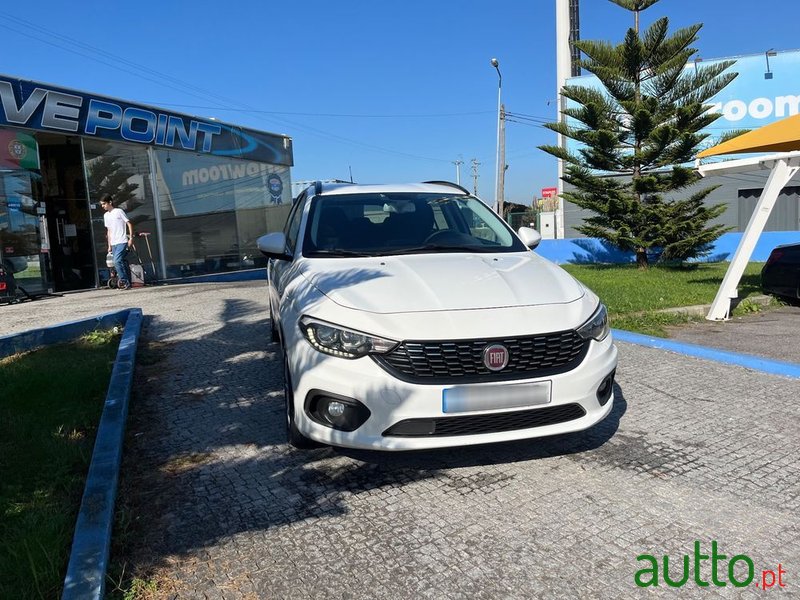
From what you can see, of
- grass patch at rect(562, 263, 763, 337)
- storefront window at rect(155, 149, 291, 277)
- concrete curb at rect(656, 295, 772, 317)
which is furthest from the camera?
storefront window at rect(155, 149, 291, 277)

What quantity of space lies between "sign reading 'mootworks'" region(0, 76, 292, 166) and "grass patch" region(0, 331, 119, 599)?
7461mm

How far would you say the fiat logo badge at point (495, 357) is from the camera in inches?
118

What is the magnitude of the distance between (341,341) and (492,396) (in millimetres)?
805

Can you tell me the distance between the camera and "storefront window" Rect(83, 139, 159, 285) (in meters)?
13.6

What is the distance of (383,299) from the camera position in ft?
10.7

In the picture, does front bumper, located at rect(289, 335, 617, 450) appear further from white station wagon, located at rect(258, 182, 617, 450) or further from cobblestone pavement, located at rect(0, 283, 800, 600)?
cobblestone pavement, located at rect(0, 283, 800, 600)

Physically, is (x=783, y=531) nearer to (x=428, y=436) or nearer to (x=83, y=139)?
(x=428, y=436)

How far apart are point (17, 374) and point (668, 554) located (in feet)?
17.1

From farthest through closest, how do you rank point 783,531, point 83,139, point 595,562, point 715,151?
point 83,139
point 715,151
point 783,531
point 595,562

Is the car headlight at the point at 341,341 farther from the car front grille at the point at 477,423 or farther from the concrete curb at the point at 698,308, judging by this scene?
the concrete curb at the point at 698,308

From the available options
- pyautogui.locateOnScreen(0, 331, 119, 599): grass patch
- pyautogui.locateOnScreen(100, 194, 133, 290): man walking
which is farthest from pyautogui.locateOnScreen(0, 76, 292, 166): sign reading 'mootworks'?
pyautogui.locateOnScreen(0, 331, 119, 599): grass patch

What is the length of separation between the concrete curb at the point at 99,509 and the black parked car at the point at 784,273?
8618mm

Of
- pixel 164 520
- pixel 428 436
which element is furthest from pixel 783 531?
pixel 164 520

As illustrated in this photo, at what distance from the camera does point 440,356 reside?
2.99 meters
